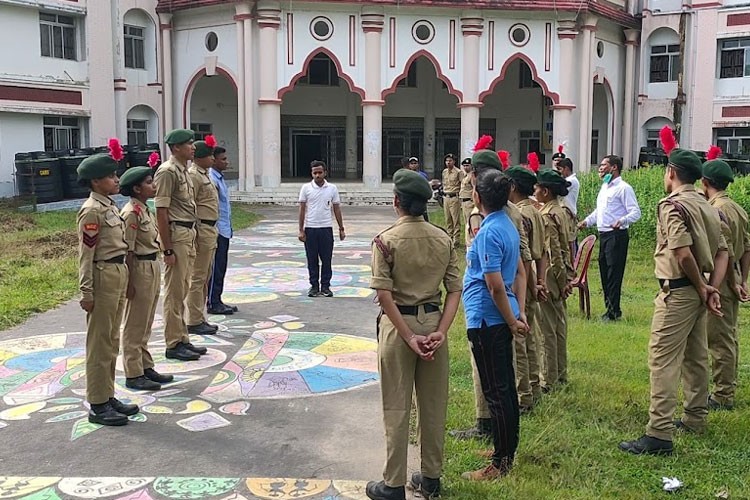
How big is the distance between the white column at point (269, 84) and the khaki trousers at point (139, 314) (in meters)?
17.9

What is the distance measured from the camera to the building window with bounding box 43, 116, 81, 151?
859 inches

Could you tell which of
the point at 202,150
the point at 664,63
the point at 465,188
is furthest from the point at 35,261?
the point at 664,63

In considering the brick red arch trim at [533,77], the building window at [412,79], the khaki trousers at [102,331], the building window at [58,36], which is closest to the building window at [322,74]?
the building window at [412,79]

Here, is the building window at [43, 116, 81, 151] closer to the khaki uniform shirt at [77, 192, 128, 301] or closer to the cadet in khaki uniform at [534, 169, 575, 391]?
the khaki uniform shirt at [77, 192, 128, 301]

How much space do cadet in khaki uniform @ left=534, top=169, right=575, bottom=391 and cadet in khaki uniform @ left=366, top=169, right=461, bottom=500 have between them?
1.89m

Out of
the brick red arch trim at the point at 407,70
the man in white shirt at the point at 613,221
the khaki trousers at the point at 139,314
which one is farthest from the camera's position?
the brick red arch trim at the point at 407,70

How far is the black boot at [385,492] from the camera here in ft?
12.7

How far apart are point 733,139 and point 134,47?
65.8ft

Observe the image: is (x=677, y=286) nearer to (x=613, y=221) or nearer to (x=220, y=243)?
(x=613, y=221)

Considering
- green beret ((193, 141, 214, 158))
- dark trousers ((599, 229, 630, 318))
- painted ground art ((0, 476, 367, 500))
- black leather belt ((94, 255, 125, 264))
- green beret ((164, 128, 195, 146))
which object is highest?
green beret ((164, 128, 195, 146))

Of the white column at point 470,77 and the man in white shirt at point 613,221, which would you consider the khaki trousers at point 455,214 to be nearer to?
the man in white shirt at point 613,221

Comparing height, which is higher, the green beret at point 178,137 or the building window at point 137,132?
the building window at point 137,132

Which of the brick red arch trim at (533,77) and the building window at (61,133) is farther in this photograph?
the brick red arch trim at (533,77)

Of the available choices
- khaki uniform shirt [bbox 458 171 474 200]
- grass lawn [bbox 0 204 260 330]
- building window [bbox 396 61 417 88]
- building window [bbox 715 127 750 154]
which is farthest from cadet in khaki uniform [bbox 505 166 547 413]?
building window [bbox 396 61 417 88]
